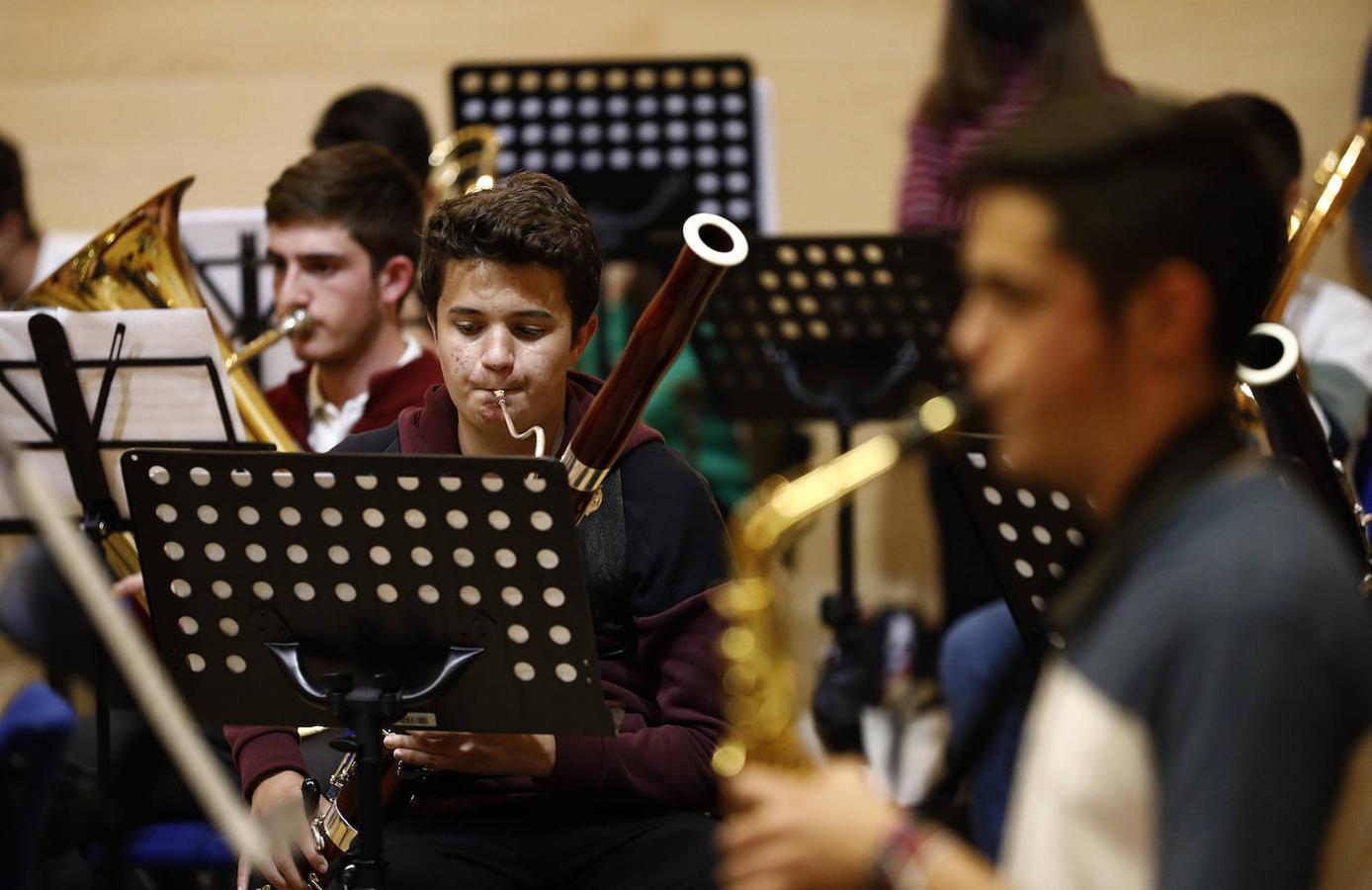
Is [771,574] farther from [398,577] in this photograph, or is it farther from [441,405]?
[441,405]

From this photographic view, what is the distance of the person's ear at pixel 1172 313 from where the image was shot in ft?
3.30

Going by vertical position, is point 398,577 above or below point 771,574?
below

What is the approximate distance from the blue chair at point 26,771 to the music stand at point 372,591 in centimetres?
16

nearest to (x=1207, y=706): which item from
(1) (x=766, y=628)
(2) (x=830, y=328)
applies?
(1) (x=766, y=628)

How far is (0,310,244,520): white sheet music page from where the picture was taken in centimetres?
216

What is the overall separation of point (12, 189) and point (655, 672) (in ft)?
7.82

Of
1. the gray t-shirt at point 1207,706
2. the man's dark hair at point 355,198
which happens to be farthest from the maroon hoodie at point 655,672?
the man's dark hair at point 355,198

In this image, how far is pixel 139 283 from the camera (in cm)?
248

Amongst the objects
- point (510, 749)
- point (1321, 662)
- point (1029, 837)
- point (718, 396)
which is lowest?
point (718, 396)

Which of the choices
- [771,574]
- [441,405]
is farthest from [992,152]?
[441,405]

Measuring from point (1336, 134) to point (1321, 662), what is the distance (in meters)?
3.49

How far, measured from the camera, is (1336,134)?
4.05 meters

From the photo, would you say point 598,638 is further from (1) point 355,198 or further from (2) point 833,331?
(2) point 833,331

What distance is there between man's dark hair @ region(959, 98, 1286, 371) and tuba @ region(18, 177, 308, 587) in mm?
1603
